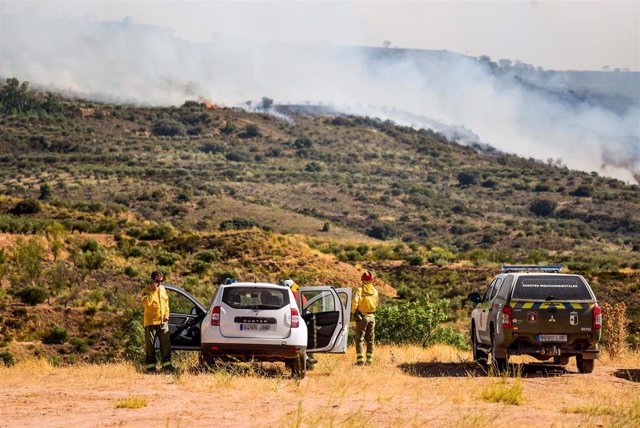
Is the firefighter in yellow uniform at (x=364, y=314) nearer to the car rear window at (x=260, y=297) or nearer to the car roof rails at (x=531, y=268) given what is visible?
the car roof rails at (x=531, y=268)

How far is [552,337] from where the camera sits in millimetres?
19297

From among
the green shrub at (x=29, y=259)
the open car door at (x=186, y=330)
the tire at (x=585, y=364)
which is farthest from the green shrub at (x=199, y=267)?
the tire at (x=585, y=364)

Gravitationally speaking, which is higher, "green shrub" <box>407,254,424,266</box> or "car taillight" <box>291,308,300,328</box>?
"car taillight" <box>291,308,300,328</box>

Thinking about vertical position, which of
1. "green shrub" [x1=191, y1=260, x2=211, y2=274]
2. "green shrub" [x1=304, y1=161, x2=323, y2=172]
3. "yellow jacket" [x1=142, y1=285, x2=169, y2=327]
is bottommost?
"green shrub" [x1=191, y1=260, x2=211, y2=274]

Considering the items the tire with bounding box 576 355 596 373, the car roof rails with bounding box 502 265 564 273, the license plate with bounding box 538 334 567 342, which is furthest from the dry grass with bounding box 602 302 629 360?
the license plate with bounding box 538 334 567 342

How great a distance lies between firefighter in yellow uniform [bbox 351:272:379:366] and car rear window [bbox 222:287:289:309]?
3834mm

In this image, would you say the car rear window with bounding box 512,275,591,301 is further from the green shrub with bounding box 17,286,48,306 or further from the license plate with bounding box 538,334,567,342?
the green shrub with bounding box 17,286,48,306

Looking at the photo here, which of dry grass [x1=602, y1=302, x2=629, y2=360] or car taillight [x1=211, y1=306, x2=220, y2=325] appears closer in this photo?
car taillight [x1=211, y1=306, x2=220, y2=325]

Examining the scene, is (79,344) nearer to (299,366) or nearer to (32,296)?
(32,296)

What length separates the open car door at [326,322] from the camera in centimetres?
2000

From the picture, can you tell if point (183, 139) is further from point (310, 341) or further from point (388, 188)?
point (310, 341)

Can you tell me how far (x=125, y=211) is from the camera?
3118 inches

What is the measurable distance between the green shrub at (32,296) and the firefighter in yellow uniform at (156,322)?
24427 mm

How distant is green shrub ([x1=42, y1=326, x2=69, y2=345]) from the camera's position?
1539 inches
